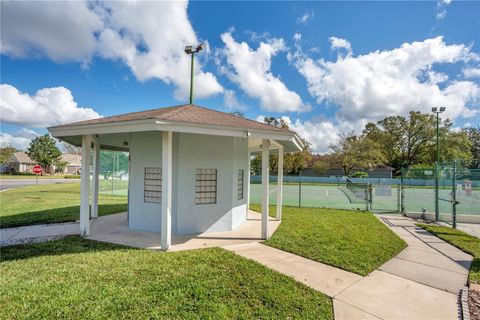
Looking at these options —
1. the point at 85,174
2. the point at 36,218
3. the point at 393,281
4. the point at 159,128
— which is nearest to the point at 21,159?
the point at 36,218

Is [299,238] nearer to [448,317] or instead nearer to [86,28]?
[448,317]

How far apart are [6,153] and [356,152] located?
83.5 m

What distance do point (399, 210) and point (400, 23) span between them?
877cm

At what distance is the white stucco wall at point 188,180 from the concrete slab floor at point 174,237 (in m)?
0.35

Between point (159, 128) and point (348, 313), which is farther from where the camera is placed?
point (159, 128)

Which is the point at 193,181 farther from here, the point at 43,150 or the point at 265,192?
the point at 43,150

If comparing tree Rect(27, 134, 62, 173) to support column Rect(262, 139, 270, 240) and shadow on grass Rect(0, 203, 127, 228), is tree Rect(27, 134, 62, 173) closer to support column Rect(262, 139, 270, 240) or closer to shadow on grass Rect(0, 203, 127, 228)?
shadow on grass Rect(0, 203, 127, 228)

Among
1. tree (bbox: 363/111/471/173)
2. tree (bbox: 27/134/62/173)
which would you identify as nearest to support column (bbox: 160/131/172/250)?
tree (bbox: 363/111/471/173)

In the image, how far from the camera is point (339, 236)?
740cm

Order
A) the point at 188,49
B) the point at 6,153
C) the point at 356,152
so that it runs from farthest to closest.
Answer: the point at 6,153, the point at 356,152, the point at 188,49

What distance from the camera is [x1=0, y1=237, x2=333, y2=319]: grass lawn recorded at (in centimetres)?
326

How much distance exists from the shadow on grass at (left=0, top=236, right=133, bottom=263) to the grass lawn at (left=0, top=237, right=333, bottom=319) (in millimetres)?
45

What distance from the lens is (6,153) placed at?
205ft

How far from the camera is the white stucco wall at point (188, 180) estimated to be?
7336 mm
